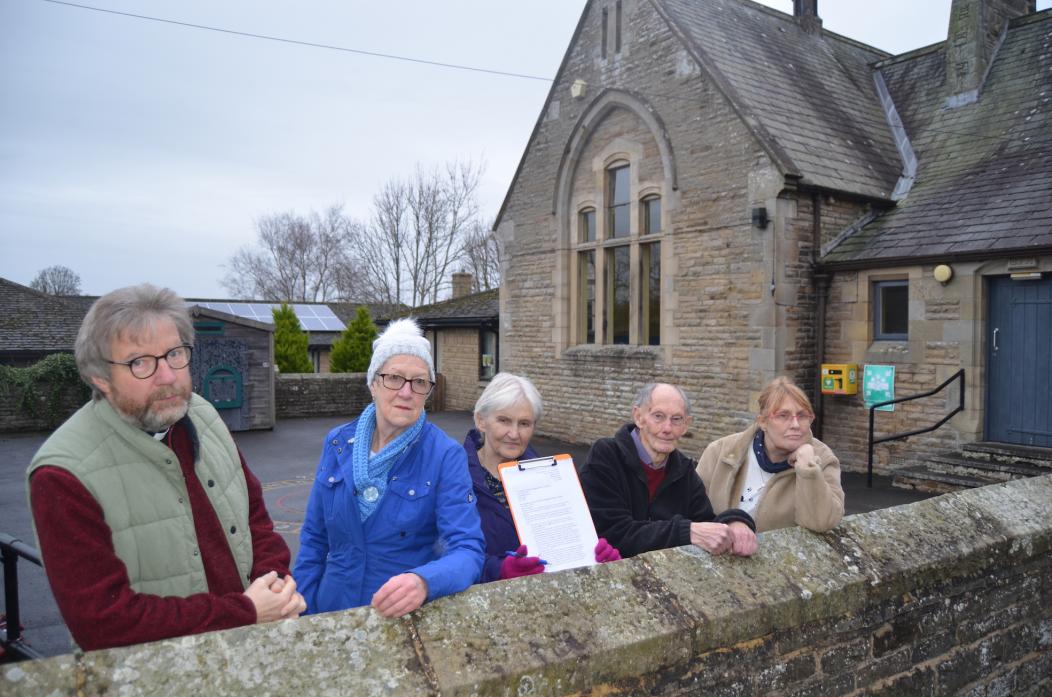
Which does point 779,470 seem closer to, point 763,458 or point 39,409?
point 763,458

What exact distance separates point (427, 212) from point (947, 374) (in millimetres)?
29867

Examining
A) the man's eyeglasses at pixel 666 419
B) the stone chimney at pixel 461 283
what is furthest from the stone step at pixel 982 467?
the stone chimney at pixel 461 283

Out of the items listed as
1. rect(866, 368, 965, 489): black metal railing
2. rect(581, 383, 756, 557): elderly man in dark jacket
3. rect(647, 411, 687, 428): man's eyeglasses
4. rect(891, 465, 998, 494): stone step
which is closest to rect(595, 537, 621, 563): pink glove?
rect(581, 383, 756, 557): elderly man in dark jacket

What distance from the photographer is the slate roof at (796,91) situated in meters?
11.6

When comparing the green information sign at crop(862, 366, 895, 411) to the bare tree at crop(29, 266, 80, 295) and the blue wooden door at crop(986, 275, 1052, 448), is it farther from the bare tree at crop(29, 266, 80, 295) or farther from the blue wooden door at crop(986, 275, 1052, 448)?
the bare tree at crop(29, 266, 80, 295)

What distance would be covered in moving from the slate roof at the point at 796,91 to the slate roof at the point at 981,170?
61 cm

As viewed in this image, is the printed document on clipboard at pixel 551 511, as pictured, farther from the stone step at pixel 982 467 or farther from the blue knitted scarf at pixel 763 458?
the stone step at pixel 982 467

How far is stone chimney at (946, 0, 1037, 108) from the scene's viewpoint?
12.6 m

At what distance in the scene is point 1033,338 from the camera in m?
9.57

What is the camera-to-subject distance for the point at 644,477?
310 centimetres

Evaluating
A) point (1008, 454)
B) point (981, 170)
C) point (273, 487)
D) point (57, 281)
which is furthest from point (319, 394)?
point (57, 281)

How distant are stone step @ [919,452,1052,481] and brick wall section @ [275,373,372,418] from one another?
14160 mm

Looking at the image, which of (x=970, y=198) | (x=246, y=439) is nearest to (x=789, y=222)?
(x=970, y=198)

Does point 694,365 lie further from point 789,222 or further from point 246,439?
point 246,439
